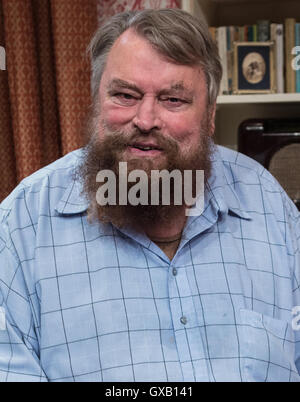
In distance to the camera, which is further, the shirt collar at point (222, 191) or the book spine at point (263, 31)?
the book spine at point (263, 31)

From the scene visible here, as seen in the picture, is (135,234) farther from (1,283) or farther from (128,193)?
(1,283)

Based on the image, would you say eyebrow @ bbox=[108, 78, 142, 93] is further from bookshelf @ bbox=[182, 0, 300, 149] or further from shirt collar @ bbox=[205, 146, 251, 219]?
bookshelf @ bbox=[182, 0, 300, 149]

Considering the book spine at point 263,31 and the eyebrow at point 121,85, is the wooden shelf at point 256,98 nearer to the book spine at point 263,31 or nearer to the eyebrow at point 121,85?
the book spine at point 263,31

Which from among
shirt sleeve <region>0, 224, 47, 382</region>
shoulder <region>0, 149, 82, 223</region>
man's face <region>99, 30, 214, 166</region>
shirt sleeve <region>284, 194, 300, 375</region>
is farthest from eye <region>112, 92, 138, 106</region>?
shirt sleeve <region>284, 194, 300, 375</region>

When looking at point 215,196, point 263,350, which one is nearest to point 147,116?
point 215,196

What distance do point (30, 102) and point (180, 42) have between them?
78cm

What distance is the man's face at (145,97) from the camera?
98 cm

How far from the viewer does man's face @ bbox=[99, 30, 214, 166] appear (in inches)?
38.5

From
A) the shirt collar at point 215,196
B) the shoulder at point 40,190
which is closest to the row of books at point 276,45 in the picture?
the shirt collar at point 215,196

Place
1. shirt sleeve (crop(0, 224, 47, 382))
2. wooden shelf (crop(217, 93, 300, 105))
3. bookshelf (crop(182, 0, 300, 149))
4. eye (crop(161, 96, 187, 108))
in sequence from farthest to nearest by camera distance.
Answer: bookshelf (crop(182, 0, 300, 149)), wooden shelf (crop(217, 93, 300, 105)), eye (crop(161, 96, 187, 108)), shirt sleeve (crop(0, 224, 47, 382))

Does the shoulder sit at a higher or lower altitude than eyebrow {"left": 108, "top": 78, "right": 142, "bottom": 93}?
lower

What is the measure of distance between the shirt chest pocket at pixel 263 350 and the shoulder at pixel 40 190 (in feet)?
1.40

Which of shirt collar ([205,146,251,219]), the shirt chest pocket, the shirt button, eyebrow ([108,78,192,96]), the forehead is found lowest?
the shirt chest pocket

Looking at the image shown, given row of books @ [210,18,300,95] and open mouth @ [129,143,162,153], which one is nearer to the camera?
open mouth @ [129,143,162,153]
